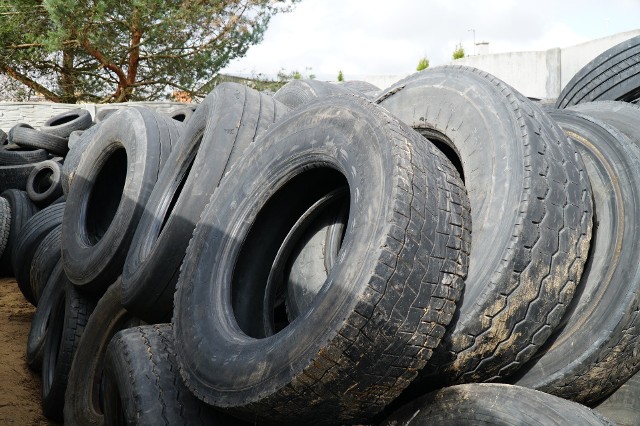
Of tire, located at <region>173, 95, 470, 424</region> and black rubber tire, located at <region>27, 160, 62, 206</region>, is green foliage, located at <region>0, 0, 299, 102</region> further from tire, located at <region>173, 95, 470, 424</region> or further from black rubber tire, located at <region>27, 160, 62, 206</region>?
tire, located at <region>173, 95, 470, 424</region>

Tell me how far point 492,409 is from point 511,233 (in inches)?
26.8

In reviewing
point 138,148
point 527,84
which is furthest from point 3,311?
point 527,84

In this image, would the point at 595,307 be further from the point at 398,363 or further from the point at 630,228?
the point at 398,363

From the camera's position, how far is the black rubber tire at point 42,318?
18.3ft

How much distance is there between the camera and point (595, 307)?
309cm

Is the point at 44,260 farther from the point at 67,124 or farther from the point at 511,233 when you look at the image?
the point at 67,124

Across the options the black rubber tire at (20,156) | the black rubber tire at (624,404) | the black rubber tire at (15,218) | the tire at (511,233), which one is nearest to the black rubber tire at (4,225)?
the black rubber tire at (15,218)

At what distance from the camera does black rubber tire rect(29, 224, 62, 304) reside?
629 cm

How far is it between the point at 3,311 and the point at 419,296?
5.71m

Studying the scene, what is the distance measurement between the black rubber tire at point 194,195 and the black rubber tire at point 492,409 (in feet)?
5.86

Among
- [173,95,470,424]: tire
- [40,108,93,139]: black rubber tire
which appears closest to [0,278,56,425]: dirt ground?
[173,95,470,424]: tire

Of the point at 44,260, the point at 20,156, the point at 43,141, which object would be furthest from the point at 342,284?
the point at 43,141

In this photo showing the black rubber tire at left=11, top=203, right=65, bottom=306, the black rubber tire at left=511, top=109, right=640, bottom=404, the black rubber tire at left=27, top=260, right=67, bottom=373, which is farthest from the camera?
the black rubber tire at left=11, top=203, right=65, bottom=306

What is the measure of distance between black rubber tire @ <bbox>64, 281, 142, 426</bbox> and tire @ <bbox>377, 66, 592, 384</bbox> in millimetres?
2308
